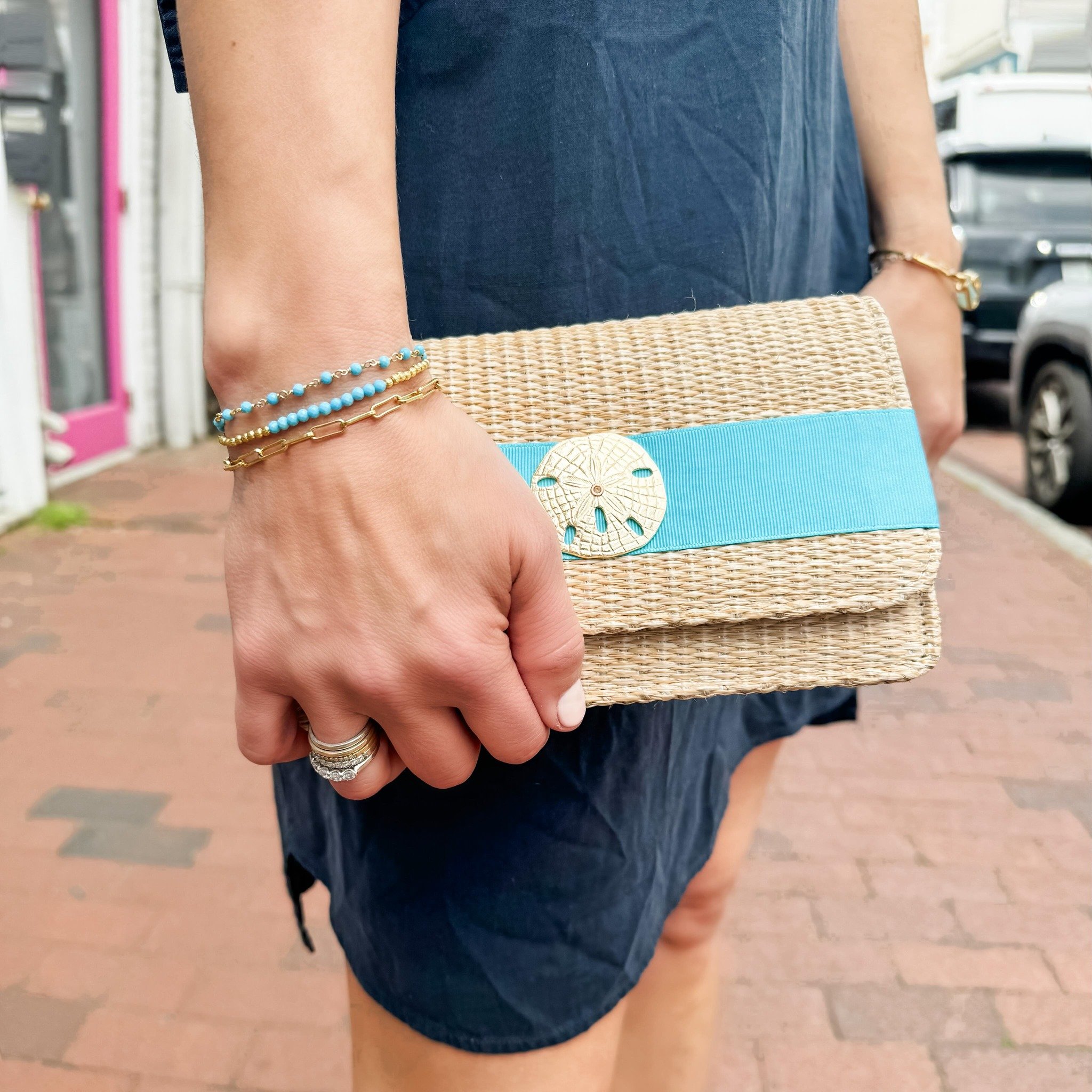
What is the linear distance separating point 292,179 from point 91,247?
6045 millimetres

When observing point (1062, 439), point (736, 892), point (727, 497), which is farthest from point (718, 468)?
point (1062, 439)

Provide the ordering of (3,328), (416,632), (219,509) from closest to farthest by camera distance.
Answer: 1. (416,632)
2. (3,328)
3. (219,509)

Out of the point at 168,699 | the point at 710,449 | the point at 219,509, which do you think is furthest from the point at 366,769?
the point at 219,509

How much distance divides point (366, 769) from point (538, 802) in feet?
0.81

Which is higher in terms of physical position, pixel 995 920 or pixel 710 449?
pixel 710 449

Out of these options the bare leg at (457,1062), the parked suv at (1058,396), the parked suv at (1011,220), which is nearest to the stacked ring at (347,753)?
the bare leg at (457,1062)

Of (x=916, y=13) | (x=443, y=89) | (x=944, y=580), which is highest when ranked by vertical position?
(x=916, y=13)

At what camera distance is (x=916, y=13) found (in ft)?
4.11

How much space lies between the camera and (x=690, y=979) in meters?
1.49

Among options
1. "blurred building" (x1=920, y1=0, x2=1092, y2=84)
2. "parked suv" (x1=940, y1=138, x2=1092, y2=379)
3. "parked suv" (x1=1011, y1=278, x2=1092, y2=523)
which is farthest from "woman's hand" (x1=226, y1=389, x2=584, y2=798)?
"blurred building" (x1=920, y1=0, x2=1092, y2=84)

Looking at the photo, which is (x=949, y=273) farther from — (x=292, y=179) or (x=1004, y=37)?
(x=1004, y=37)

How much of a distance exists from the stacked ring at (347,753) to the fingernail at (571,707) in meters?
0.13

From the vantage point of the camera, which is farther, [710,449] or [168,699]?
[168,699]

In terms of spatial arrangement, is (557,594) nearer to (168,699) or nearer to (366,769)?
(366,769)
